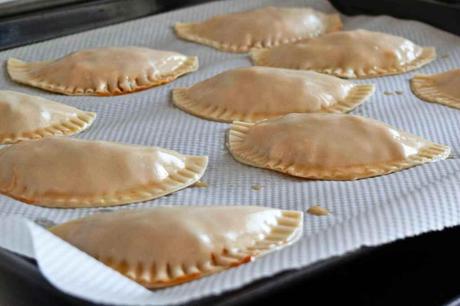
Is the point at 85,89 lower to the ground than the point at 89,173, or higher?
lower

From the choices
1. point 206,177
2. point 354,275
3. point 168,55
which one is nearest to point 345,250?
point 354,275

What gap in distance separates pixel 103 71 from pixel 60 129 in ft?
0.91

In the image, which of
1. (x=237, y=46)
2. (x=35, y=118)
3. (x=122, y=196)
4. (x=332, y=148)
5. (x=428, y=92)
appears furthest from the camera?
(x=237, y=46)

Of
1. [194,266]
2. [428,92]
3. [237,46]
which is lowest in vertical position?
[237,46]

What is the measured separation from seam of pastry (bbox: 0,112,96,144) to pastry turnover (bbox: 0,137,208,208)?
5.1 inches

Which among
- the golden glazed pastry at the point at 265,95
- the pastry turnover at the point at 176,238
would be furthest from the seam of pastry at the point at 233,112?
the pastry turnover at the point at 176,238

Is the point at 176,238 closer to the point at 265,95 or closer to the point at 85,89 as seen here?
the point at 265,95

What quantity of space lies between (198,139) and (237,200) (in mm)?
284

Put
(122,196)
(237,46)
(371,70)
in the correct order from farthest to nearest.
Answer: (237,46)
(371,70)
(122,196)

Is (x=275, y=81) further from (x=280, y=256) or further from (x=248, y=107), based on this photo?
(x=280, y=256)

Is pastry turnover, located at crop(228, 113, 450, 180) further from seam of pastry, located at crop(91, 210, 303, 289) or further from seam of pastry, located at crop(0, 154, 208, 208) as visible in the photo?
seam of pastry, located at crop(91, 210, 303, 289)

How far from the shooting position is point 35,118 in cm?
174

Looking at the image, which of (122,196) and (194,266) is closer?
(194,266)

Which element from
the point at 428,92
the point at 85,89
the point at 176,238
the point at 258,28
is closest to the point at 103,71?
the point at 85,89
